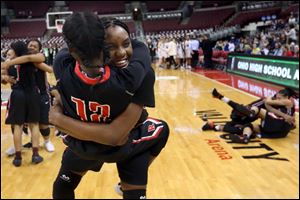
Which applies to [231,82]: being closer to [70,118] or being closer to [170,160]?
[170,160]

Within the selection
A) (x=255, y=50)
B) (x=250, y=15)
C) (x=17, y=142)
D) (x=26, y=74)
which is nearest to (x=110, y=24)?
(x=26, y=74)

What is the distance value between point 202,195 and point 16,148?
1.66 m

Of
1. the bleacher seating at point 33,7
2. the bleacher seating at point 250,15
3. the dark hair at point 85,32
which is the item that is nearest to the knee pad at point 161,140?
the dark hair at point 85,32

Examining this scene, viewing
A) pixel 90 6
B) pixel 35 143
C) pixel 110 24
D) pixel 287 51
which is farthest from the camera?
pixel 287 51

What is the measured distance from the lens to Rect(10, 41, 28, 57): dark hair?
2.46 ft

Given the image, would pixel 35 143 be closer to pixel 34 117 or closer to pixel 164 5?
pixel 34 117

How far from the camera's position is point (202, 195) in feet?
8.80

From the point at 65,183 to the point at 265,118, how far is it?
11.1ft

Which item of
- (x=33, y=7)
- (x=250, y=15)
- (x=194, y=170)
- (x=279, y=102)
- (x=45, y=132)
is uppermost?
(x=250, y=15)

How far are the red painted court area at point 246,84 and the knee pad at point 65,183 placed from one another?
4705mm

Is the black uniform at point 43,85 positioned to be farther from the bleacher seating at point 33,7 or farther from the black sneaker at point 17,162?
the black sneaker at point 17,162

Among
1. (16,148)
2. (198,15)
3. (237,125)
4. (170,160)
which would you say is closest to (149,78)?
(170,160)

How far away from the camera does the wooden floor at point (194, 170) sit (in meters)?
2.65

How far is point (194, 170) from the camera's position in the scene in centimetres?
312
